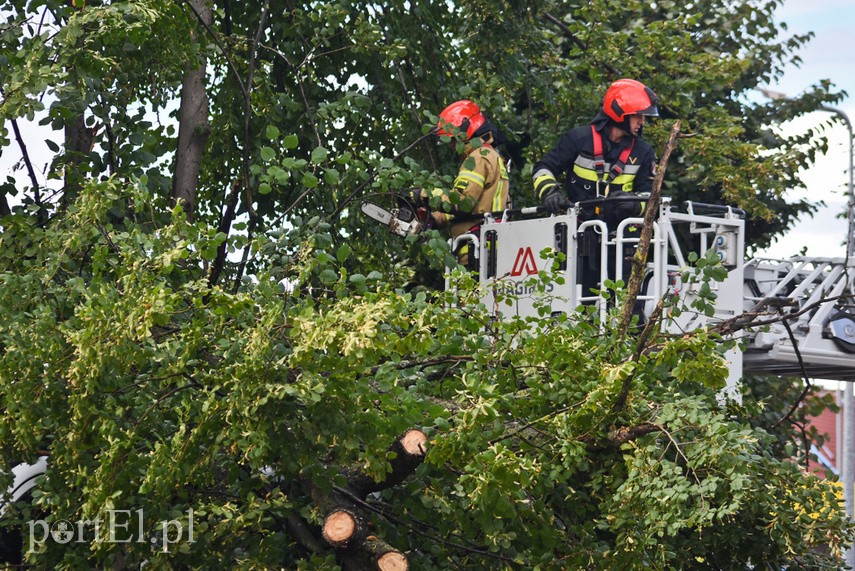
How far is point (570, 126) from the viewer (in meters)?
11.6

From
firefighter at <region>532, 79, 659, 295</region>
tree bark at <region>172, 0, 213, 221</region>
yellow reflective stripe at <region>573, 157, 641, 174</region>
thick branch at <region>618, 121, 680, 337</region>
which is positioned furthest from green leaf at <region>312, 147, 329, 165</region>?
yellow reflective stripe at <region>573, 157, 641, 174</region>

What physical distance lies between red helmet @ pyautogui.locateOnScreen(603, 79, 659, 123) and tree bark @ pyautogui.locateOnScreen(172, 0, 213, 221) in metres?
2.69

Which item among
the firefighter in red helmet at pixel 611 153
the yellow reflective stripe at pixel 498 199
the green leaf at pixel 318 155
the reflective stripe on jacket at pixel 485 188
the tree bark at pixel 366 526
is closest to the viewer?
the tree bark at pixel 366 526

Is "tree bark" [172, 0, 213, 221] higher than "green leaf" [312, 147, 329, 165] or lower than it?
higher

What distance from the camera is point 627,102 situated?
8.91 m

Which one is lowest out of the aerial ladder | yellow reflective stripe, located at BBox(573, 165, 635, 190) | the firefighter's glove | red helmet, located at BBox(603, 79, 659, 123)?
the aerial ladder

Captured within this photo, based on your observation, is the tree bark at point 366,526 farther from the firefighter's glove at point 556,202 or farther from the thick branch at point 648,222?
the firefighter's glove at point 556,202

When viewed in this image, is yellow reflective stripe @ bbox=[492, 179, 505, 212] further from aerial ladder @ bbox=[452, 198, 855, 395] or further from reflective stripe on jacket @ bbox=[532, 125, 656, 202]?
reflective stripe on jacket @ bbox=[532, 125, 656, 202]

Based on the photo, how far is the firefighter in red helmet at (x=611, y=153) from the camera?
8.97 meters

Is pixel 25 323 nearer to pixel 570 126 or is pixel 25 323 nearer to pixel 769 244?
pixel 570 126

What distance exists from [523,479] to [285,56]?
15.1ft

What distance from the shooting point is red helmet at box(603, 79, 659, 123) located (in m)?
8.91

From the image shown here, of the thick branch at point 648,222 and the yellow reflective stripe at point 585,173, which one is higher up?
the yellow reflective stripe at point 585,173

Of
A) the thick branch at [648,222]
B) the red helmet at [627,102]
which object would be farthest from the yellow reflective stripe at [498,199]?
the thick branch at [648,222]
